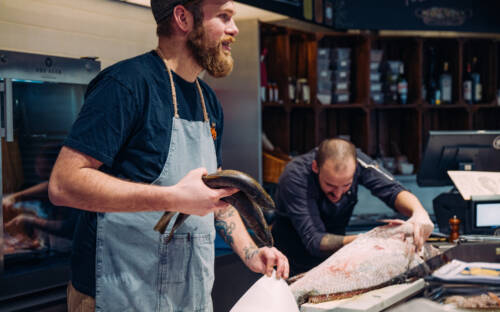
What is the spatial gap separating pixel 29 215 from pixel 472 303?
7.73 ft

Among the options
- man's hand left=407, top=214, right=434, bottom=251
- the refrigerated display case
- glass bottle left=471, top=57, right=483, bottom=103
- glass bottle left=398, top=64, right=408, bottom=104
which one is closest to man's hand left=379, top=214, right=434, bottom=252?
man's hand left=407, top=214, right=434, bottom=251

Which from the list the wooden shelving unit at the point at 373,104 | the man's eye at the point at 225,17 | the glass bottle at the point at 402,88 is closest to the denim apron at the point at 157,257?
the man's eye at the point at 225,17

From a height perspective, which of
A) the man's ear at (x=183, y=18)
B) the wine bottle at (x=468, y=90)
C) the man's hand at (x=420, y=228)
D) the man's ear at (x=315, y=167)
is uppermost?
the wine bottle at (x=468, y=90)

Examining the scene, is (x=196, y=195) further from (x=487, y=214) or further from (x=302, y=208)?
(x=487, y=214)

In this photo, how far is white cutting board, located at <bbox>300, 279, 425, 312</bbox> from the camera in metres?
1.55

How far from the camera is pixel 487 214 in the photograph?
257cm

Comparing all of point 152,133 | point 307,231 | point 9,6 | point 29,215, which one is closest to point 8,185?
point 29,215

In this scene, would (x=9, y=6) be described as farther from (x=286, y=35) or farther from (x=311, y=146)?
(x=311, y=146)

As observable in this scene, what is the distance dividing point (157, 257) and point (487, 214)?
6.01 feet

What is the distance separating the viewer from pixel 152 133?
4.56ft

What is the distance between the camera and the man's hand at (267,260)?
147 centimetres

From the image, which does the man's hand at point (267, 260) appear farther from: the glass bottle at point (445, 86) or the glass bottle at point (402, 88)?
the glass bottle at point (445, 86)

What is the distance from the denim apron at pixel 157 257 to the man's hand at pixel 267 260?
0.15m

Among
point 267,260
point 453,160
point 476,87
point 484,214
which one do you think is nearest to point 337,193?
point 484,214
